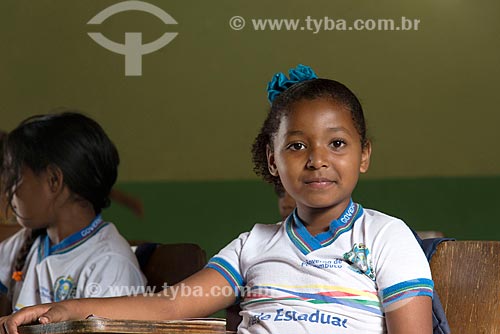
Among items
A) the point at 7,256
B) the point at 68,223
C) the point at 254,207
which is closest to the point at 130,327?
the point at 68,223

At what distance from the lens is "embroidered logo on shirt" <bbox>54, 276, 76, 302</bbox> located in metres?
2.42

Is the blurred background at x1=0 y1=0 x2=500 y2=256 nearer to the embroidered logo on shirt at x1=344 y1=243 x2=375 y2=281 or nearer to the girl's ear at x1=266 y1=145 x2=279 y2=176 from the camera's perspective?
the girl's ear at x1=266 y1=145 x2=279 y2=176

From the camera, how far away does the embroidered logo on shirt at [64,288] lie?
2.42m

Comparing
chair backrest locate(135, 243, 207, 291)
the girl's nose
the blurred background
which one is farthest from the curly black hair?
the blurred background

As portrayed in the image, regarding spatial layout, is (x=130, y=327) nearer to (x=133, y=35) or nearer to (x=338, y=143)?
(x=338, y=143)

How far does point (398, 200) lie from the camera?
498 cm

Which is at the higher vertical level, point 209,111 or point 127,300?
point 209,111

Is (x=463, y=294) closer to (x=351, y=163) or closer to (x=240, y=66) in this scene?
(x=351, y=163)

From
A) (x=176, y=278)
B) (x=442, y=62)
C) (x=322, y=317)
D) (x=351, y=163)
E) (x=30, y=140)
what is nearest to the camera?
(x=322, y=317)

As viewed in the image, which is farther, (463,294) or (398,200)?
(398,200)

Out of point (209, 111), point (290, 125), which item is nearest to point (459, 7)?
point (209, 111)

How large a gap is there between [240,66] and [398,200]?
3.79 ft

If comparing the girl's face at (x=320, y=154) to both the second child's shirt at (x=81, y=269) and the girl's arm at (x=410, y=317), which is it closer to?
the girl's arm at (x=410, y=317)

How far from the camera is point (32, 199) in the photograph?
2.62m
